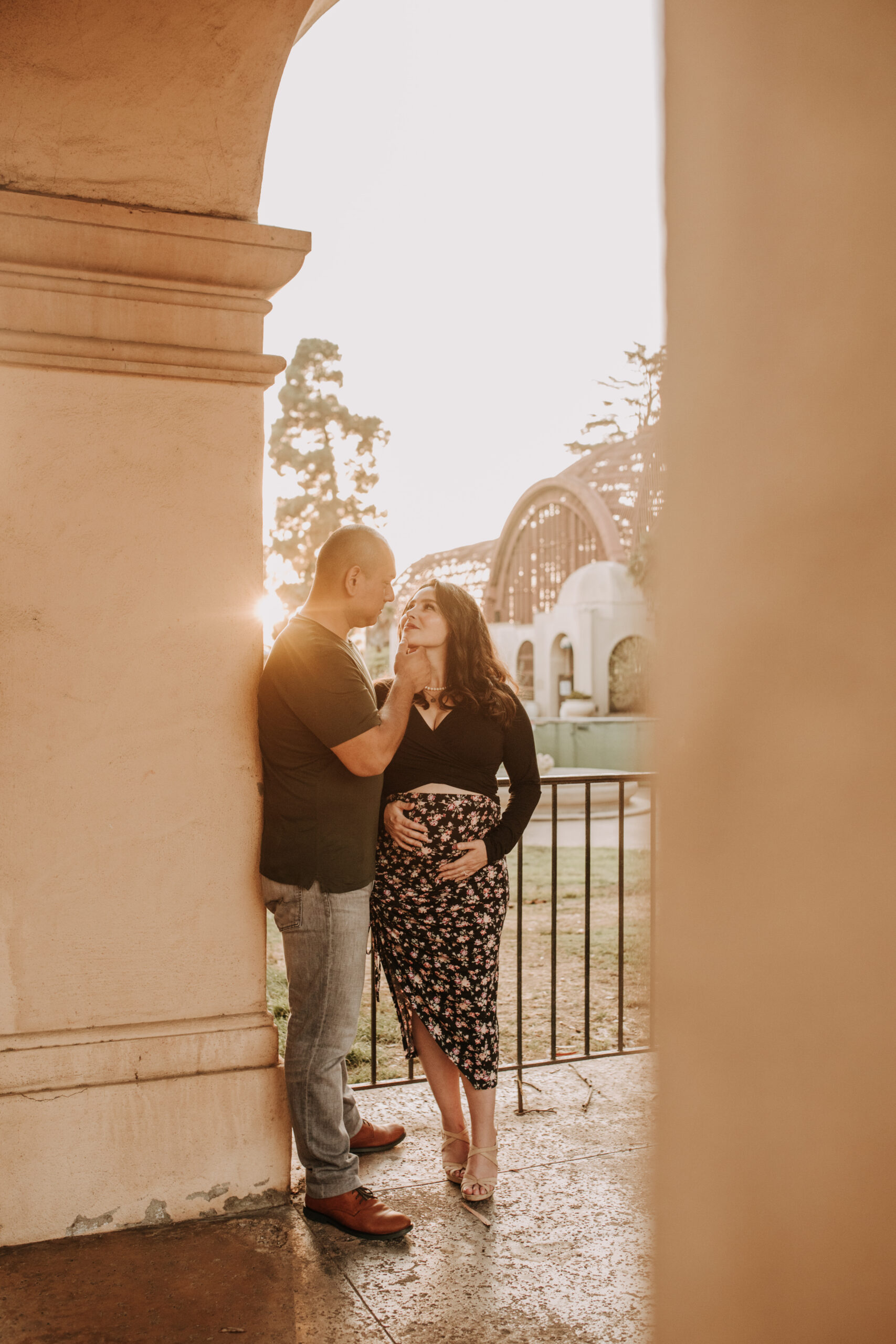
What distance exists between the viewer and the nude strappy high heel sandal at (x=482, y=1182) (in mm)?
2766

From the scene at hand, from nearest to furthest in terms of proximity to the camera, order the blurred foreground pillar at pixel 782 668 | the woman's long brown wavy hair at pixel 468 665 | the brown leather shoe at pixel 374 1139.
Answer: the blurred foreground pillar at pixel 782 668 → the woman's long brown wavy hair at pixel 468 665 → the brown leather shoe at pixel 374 1139

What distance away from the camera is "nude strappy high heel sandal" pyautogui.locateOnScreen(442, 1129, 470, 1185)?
289 centimetres

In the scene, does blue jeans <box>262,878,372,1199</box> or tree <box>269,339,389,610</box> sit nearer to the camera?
blue jeans <box>262,878,372,1199</box>

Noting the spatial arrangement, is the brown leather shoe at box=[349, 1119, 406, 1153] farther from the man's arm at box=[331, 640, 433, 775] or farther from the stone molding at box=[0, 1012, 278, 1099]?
the man's arm at box=[331, 640, 433, 775]

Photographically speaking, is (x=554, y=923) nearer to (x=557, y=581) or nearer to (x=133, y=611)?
(x=133, y=611)

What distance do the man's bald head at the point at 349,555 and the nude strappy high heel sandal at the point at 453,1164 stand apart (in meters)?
1.66

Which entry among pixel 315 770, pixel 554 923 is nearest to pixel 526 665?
pixel 554 923

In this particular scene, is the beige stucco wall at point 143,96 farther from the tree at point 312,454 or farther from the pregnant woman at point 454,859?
the tree at point 312,454

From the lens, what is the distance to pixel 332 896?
2654 mm

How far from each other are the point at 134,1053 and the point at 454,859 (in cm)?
100

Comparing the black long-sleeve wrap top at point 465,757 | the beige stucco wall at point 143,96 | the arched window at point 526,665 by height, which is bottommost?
the black long-sleeve wrap top at point 465,757

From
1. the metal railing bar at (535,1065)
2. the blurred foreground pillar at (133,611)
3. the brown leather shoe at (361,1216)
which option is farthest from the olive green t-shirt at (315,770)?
the metal railing bar at (535,1065)

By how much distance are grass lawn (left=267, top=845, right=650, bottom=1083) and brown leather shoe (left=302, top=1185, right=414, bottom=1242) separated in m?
0.97

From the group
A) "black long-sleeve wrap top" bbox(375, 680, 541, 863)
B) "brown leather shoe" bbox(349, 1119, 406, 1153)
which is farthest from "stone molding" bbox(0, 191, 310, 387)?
"brown leather shoe" bbox(349, 1119, 406, 1153)
